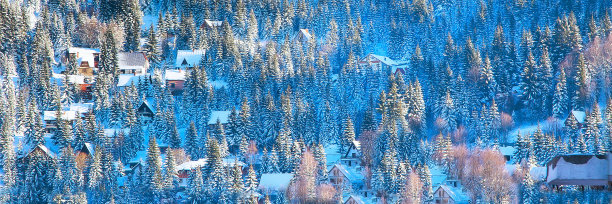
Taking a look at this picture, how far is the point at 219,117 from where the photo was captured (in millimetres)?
101375

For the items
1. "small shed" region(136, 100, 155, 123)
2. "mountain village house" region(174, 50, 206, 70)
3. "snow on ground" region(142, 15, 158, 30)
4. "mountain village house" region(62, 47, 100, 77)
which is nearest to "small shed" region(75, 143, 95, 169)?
"small shed" region(136, 100, 155, 123)

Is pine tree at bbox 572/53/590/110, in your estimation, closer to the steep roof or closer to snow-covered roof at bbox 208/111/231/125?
snow-covered roof at bbox 208/111/231/125

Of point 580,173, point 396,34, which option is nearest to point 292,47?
point 396,34

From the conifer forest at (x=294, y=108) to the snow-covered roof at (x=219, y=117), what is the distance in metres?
0.28

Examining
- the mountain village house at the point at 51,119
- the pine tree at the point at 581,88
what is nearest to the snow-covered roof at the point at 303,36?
the mountain village house at the point at 51,119

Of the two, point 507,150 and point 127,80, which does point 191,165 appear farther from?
point 507,150

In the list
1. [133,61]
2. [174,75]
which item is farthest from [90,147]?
[133,61]

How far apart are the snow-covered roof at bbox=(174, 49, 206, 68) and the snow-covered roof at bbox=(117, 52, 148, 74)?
472 centimetres

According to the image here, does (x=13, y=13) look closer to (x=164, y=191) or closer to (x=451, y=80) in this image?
(x=164, y=191)

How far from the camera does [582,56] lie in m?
102

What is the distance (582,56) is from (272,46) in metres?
42.9

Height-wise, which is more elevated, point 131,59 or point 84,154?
point 131,59

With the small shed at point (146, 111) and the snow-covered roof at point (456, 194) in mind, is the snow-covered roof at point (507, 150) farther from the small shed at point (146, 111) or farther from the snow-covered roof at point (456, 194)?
the small shed at point (146, 111)

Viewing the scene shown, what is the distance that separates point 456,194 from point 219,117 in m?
31.9
